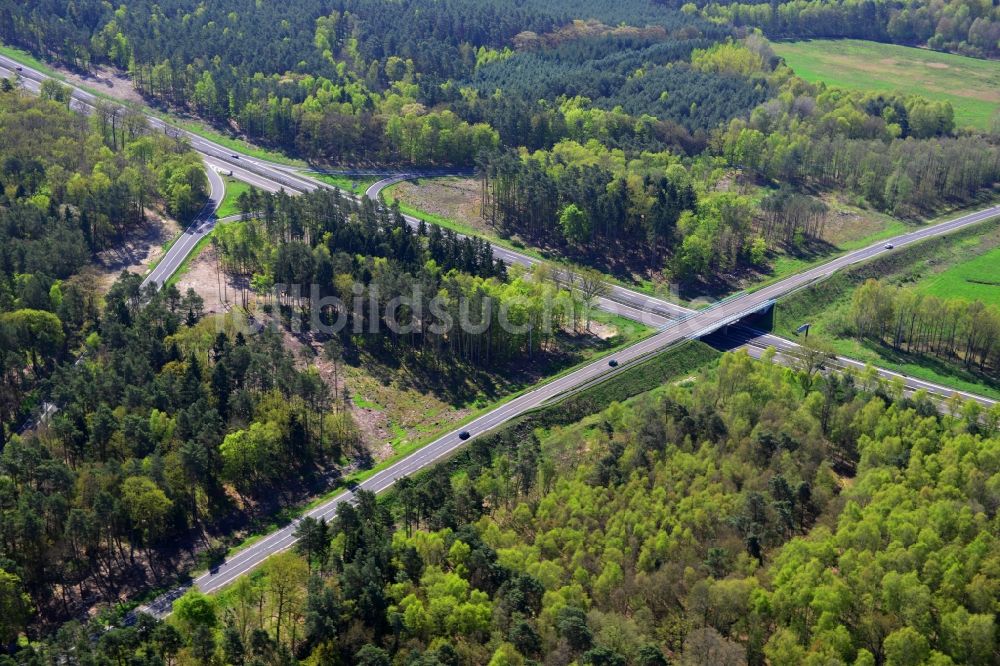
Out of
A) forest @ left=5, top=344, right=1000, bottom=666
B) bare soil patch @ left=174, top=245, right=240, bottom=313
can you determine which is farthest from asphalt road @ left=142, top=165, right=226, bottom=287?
forest @ left=5, top=344, right=1000, bottom=666

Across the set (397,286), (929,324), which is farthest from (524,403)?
(929,324)

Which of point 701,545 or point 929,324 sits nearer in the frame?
point 701,545

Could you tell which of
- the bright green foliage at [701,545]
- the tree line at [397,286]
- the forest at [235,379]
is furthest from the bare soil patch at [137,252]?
the bright green foliage at [701,545]

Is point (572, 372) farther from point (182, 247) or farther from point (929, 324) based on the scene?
point (182, 247)

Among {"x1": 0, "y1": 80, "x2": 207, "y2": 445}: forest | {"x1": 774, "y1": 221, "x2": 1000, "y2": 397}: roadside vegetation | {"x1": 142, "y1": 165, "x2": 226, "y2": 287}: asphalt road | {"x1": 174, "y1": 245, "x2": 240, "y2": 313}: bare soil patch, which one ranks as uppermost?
{"x1": 0, "y1": 80, "x2": 207, "y2": 445}: forest

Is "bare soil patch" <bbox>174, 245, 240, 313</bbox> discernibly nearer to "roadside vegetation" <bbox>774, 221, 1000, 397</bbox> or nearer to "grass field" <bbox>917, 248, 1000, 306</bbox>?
"roadside vegetation" <bbox>774, 221, 1000, 397</bbox>

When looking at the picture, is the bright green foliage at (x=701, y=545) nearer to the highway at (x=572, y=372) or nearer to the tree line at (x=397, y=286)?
the highway at (x=572, y=372)
